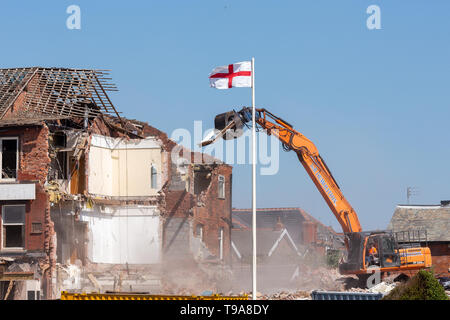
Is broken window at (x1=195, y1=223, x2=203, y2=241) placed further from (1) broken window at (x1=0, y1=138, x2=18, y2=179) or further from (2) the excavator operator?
(2) the excavator operator

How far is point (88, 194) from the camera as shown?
39.8 meters

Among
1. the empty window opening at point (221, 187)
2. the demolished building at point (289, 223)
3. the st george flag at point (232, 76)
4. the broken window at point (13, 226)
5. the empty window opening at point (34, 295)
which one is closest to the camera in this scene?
the st george flag at point (232, 76)

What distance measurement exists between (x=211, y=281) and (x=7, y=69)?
1651 cm

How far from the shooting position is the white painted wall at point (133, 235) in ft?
137

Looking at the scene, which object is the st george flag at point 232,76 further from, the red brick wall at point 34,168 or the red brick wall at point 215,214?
the red brick wall at point 215,214

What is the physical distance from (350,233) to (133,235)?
13.1 m

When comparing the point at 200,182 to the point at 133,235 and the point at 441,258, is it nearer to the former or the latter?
the point at 133,235

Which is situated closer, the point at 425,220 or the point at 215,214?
the point at 215,214

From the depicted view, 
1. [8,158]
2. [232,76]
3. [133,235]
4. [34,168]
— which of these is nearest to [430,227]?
[133,235]

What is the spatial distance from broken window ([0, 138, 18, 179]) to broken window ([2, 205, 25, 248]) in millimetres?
1701

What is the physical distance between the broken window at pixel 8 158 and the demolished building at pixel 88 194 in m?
0.05

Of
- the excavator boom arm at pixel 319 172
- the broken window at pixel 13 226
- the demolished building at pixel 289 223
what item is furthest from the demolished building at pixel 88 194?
the demolished building at pixel 289 223

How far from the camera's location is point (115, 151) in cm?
4344

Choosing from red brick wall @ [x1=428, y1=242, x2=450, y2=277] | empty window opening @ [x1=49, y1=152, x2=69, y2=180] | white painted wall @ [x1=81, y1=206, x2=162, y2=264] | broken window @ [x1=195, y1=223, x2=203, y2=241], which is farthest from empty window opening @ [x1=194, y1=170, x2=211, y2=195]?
red brick wall @ [x1=428, y1=242, x2=450, y2=277]
